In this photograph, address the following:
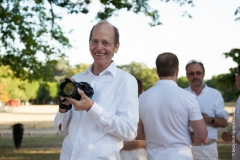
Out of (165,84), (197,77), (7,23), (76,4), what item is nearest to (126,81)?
(165,84)

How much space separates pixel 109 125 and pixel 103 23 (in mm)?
779

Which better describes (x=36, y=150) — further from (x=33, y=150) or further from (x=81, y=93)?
(x=81, y=93)

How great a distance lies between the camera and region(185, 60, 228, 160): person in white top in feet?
19.1

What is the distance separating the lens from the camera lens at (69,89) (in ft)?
10.0

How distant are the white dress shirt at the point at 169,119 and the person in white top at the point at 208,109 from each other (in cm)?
156

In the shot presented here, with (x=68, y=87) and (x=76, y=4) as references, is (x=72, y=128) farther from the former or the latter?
(x=76, y=4)

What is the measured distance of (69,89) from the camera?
307 centimetres

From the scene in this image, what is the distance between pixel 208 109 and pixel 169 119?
1.94m

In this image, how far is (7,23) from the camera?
1327cm

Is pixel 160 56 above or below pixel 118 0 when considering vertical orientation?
below

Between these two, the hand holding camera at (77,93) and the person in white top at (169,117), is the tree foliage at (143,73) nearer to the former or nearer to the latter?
the person in white top at (169,117)

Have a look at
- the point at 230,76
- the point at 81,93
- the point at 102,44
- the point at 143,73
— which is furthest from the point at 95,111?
the point at 143,73

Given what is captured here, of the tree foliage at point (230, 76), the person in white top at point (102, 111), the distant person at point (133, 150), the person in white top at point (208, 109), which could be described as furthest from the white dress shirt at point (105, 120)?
the tree foliage at point (230, 76)

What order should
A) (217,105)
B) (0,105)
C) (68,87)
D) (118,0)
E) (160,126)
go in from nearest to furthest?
(68,87)
(160,126)
(217,105)
(118,0)
(0,105)
